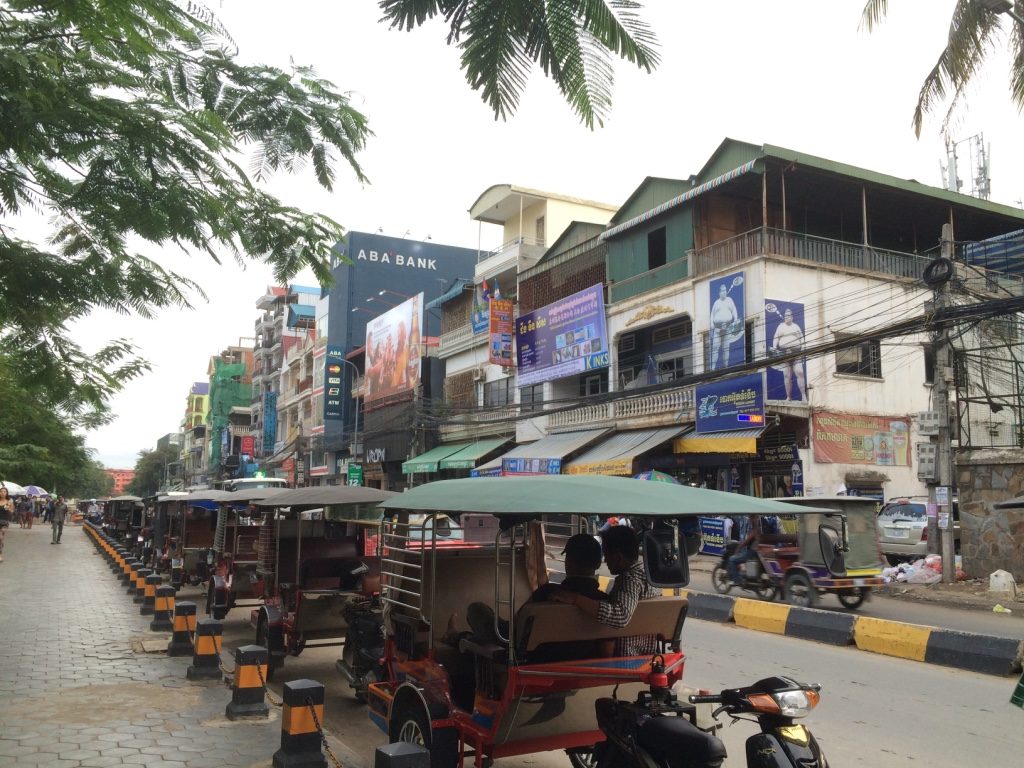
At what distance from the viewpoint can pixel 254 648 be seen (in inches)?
257

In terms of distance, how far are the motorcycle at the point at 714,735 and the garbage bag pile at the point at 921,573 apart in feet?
44.2

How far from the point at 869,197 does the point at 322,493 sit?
69.0ft

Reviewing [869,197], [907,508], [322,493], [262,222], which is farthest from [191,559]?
[869,197]

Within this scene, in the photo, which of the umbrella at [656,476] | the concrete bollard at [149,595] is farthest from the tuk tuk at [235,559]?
the umbrella at [656,476]

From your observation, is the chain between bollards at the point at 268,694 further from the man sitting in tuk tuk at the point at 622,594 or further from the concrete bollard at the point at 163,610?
the concrete bollard at the point at 163,610

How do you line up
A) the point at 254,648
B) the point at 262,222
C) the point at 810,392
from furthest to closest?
the point at 810,392 → the point at 254,648 → the point at 262,222

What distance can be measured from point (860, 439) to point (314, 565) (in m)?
17.5

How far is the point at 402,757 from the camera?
3.63 meters

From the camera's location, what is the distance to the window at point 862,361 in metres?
22.7

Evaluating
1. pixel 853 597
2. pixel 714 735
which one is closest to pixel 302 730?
pixel 714 735

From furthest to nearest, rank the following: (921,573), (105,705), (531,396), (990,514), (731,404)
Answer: (531,396)
(731,404)
(921,573)
(990,514)
(105,705)

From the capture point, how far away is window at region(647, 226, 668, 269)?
26125 millimetres

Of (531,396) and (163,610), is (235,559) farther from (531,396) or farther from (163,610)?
(531,396)

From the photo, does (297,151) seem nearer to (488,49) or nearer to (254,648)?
(488,49)
